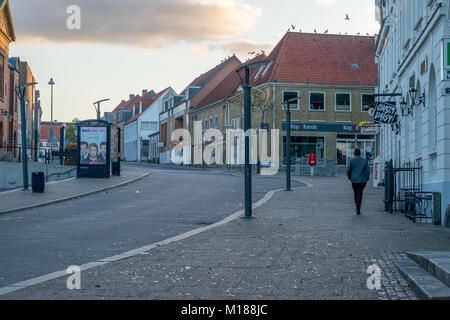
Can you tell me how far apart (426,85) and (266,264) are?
9.95 meters

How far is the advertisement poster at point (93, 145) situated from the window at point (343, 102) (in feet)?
86.9

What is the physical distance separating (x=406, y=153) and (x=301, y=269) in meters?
14.6

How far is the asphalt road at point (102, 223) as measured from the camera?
384 inches

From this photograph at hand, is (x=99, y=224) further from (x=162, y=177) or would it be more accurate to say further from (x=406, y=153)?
(x=162, y=177)

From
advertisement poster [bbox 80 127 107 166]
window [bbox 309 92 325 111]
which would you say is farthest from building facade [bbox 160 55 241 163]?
advertisement poster [bbox 80 127 107 166]

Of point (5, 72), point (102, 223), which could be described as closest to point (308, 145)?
point (5, 72)

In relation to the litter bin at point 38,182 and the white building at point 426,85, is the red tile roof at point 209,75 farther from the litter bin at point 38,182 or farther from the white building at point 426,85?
the litter bin at point 38,182

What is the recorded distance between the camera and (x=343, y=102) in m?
54.1

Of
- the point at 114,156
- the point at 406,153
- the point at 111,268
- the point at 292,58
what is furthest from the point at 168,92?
the point at 111,268

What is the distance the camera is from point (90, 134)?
3222cm

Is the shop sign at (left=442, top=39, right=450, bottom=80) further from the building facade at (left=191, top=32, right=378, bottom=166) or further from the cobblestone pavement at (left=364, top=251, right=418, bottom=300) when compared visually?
the building facade at (left=191, top=32, right=378, bottom=166)

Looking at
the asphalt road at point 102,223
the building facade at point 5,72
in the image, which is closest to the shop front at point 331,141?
the building facade at point 5,72

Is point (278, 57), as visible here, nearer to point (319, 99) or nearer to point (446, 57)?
point (319, 99)

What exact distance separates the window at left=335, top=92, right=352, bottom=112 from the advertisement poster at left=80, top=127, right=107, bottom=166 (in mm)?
26483
